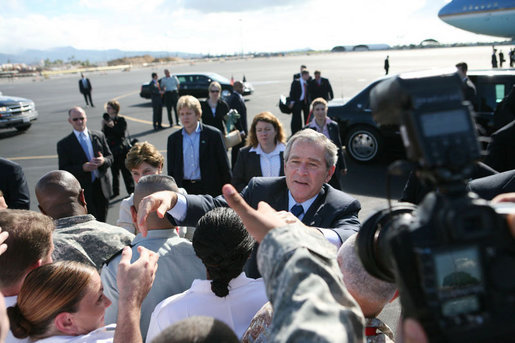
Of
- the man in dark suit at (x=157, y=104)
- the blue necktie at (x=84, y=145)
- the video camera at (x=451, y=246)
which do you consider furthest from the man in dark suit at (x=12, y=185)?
the man in dark suit at (x=157, y=104)

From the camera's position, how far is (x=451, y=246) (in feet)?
2.83

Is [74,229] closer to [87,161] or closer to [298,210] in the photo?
[298,210]

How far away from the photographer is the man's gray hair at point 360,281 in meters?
1.48

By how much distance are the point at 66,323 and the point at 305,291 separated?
1.26 m

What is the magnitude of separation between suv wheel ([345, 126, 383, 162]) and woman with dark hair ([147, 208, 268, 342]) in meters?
7.16

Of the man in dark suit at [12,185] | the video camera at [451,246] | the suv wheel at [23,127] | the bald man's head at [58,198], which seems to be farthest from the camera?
the suv wheel at [23,127]

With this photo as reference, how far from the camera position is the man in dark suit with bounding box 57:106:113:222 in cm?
514

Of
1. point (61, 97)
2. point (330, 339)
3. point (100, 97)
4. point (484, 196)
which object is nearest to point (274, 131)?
point (484, 196)

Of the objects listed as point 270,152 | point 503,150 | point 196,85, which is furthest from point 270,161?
point 196,85

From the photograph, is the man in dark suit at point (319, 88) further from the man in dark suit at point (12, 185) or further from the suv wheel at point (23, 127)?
the suv wheel at point (23, 127)

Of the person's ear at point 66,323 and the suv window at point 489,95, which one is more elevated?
the suv window at point 489,95

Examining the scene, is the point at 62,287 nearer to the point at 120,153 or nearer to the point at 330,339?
the point at 330,339

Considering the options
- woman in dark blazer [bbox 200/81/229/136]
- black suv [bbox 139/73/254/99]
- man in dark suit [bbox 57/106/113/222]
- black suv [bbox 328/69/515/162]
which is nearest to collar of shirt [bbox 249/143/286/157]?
man in dark suit [bbox 57/106/113/222]

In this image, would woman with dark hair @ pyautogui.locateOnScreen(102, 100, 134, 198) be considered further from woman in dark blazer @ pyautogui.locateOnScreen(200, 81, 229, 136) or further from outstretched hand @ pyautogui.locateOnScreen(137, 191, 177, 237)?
outstretched hand @ pyautogui.locateOnScreen(137, 191, 177, 237)
